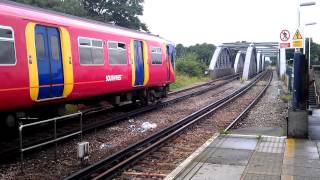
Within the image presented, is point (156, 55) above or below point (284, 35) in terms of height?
below

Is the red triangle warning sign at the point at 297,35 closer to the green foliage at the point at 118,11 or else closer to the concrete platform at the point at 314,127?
the concrete platform at the point at 314,127

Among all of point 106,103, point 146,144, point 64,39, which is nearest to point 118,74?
point 106,103

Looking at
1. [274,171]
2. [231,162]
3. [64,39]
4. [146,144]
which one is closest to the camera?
[274,171]

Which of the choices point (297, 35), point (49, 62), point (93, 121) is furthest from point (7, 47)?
point (297, 35)

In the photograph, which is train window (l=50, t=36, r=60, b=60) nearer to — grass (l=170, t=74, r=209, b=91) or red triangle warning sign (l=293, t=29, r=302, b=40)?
red triangle warning sign (l=293, t=29, r=302, b=40)

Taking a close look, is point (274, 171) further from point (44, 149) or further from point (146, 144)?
point (44, 149)

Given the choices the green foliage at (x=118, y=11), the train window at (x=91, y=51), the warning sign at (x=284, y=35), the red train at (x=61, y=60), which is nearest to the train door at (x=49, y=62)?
the red train at (x=61, y=60)

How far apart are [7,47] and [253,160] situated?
18.3 feet

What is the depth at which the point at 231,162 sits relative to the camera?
8930mm

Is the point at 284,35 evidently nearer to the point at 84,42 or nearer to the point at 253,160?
the point at 253,160

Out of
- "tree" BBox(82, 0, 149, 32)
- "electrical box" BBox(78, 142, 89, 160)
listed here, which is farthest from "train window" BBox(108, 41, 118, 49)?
"tree" BBox(82, 0, 149, 32)

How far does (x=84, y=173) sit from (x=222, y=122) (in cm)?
840

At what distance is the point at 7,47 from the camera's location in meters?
9.91

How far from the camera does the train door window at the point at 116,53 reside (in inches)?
594
